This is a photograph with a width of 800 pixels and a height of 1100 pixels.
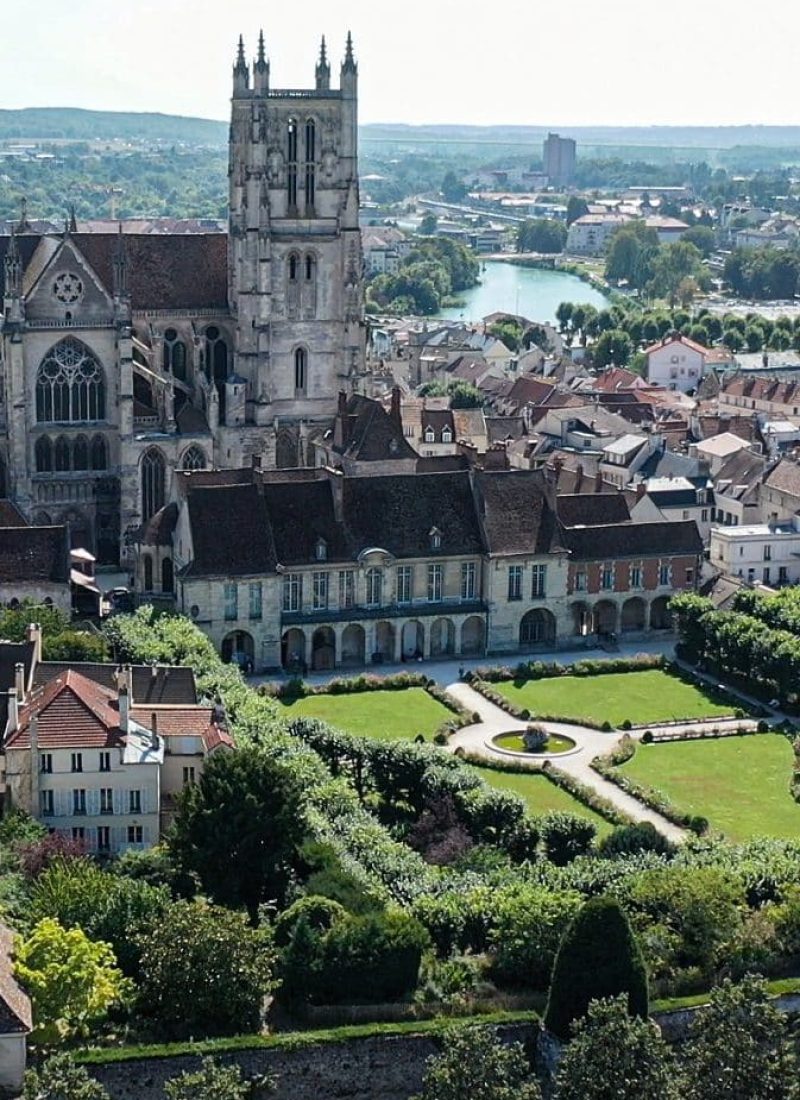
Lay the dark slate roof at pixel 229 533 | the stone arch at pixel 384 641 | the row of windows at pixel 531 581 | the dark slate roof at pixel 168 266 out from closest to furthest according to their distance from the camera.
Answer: the dark slate roof at pixel 229 533 → the stone arch at pixel 384 641 → the row of windows at pixel 531 581 → the dark slate roof at pixel 168 266

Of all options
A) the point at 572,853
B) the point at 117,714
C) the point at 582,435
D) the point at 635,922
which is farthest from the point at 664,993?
the point at 582,435

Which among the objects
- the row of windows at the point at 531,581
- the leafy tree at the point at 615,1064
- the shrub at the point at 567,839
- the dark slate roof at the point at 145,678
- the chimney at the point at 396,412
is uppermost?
the chimney at the point at 396,412

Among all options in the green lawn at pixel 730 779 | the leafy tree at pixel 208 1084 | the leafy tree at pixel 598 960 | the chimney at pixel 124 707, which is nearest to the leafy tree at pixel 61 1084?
the leafy tree at pixel 208 1084

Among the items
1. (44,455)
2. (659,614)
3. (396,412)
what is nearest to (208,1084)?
(659,614)

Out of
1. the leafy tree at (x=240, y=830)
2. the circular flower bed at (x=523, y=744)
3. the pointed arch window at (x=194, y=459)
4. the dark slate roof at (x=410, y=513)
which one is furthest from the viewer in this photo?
the pointed arch window at (x=194, y=459)

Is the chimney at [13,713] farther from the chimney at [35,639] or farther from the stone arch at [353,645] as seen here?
the stone arch at [353,645]

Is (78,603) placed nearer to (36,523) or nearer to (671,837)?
(36,523)

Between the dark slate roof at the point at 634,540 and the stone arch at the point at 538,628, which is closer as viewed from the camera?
the stone arch at the point at 538,628
